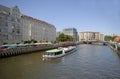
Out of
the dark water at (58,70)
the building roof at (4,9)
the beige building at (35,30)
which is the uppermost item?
the building roof at (4,9)

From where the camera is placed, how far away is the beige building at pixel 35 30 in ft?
323

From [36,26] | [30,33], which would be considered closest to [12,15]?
[30,33]

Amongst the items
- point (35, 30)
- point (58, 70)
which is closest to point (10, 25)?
point (35, 30)

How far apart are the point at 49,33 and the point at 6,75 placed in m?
113

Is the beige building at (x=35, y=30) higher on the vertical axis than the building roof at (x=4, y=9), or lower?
lower

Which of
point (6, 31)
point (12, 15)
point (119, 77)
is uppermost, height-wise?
point (12, 15)

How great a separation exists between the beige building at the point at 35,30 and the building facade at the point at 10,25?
38.8 ft

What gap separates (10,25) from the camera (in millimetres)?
77188

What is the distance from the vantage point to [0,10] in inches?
2830

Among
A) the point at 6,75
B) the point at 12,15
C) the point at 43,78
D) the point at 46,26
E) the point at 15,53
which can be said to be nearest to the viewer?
the point at 43,78

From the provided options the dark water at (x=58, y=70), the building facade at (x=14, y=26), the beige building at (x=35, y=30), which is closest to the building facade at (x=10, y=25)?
the building facade at (x=14, y=26)

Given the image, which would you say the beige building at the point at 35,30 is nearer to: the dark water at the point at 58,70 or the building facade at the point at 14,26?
the building facade at the point at 14,26

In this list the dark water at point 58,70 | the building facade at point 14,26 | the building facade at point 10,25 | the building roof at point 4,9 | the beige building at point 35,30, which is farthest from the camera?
the beige building at point 35,30

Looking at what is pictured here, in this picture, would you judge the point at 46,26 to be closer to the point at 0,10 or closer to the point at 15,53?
the point at 0,10
